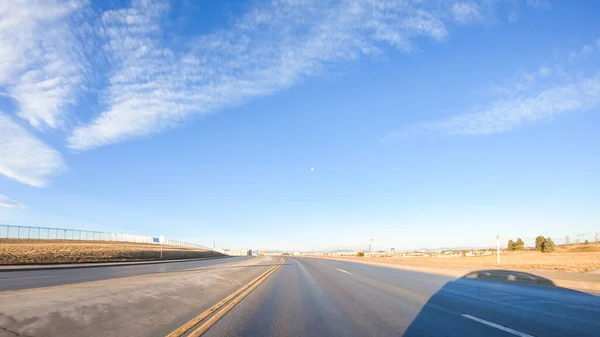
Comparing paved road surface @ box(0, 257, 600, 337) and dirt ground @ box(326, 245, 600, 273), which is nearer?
paved road surface @ box(0, 257, 600, 337)

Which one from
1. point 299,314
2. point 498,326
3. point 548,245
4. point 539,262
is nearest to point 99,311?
point 299,314

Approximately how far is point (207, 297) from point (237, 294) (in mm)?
1589

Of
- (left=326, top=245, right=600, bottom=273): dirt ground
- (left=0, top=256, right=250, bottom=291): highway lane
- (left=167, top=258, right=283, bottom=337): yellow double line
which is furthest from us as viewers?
(left=326, top=245, right=600, bottom=273): dirt ground

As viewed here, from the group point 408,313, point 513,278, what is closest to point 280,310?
point 408,313

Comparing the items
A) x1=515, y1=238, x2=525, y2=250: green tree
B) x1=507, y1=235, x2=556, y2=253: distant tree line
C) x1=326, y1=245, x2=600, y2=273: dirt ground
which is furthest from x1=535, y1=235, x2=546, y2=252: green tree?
x1=326, y1=245, x2=600, y2=273: dirt ground

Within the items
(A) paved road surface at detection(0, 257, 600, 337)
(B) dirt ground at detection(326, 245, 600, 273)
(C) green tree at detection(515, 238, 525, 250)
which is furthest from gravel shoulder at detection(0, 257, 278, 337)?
(C) green tree at detection(515, 238, 525, 250)

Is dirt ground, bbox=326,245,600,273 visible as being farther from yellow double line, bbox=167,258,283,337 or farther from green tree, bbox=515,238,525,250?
green tree, bbox=515,238,525,250

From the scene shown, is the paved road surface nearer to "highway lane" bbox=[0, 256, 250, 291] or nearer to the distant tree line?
"highway lane" bbox=[0, 256, 250, 291]

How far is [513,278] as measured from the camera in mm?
22031

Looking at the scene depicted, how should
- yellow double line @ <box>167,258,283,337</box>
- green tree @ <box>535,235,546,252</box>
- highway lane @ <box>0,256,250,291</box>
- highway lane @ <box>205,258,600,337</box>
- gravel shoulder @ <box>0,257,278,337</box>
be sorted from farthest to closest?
green tree @ <box>535,235,546,252</box>, highway lane @ <box>0,256,250,291</box>, highway lane @ <box>205,258,600,337</box>, yellow double line @ <box>167,258,283,337</box>, gravel shoulder @ <box>0,257,278,337</box>

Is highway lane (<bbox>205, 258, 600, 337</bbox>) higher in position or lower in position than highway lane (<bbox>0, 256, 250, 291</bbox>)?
higher

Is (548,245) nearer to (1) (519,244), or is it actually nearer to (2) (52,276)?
(1) (519,244)

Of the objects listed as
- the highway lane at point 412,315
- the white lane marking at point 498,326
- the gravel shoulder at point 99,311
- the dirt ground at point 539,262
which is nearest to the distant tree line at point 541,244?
the dirt ground at point 539,262

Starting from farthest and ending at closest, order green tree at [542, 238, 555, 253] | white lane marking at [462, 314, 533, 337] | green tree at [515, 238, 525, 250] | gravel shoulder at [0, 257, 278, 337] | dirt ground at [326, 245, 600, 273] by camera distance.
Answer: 1. green tree at [515, 238, 525, 250]
2. green tree at [542, 238, 555, 253]
3. dirt ground at [326, 245, 600, 273]
4. white lane marking at [462, 314, 533, 337]
5. gravel shoulder at [0, 257, 278, 337]
